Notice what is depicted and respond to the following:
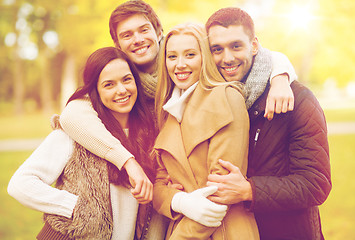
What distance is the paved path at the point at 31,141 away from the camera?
11.5 meters

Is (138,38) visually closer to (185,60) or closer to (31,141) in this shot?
(185,60)

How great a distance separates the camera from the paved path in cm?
1150

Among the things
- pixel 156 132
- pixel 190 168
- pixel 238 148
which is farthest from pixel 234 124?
pixel 156 132

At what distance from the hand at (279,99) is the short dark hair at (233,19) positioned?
43 cm

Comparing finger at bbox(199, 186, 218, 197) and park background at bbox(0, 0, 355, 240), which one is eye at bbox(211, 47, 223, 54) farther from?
park background at bbox(0, 0, 355, 240)

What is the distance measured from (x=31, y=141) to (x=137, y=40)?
35.7 ft

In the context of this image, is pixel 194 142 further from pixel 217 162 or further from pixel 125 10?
pixel 125 10

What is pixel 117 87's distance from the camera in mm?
2631

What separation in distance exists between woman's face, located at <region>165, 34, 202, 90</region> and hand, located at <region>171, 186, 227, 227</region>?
735mm

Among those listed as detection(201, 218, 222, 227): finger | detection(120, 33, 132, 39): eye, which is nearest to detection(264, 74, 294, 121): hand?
detection(201, 218, 222, 227): finger

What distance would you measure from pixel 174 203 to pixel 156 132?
0.70 meters

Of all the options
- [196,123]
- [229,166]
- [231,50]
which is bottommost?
[229,166]

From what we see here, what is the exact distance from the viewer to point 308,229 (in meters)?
2.41

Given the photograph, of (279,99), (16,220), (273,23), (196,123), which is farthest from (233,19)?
(273,23)
